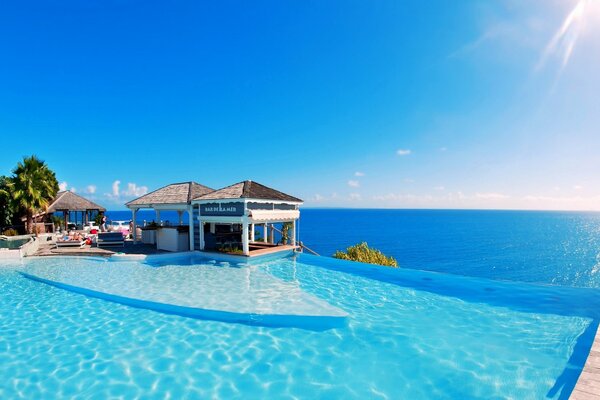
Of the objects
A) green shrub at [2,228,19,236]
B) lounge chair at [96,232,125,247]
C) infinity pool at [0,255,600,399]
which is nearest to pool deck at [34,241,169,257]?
lounge chair at [96,232,125,247]

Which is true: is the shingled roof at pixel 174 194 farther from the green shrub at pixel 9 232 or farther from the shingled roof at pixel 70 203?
the shingled roof at pixel 70 203

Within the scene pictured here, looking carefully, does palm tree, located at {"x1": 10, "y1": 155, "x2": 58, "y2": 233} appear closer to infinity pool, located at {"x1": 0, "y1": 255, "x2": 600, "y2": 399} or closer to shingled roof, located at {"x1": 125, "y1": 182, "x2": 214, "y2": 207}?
shingled roof, located at {"x1": 125, "y1": 182, "x2": 214, "y2": 207}

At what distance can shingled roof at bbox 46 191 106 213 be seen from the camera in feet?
84.6

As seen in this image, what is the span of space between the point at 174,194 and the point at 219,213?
4.56m

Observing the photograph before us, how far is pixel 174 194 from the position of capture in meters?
19.7

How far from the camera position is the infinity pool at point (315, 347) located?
5430mm

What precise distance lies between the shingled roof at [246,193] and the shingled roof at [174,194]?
1.09 meters

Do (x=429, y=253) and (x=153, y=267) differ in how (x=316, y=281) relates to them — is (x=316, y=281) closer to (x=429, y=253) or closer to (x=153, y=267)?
(x=153, y=267)

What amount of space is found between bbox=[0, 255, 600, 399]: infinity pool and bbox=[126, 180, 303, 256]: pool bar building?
5.95 m

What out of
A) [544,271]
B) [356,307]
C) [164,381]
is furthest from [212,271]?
[544,271]

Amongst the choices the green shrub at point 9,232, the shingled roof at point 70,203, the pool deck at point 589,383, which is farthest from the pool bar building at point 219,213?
the pool deck at point 589,383

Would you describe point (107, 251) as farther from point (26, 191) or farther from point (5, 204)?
point (5, 204)

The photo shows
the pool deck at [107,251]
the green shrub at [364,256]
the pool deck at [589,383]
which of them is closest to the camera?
the pool deck at [589,383]

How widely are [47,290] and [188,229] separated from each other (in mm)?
8337
